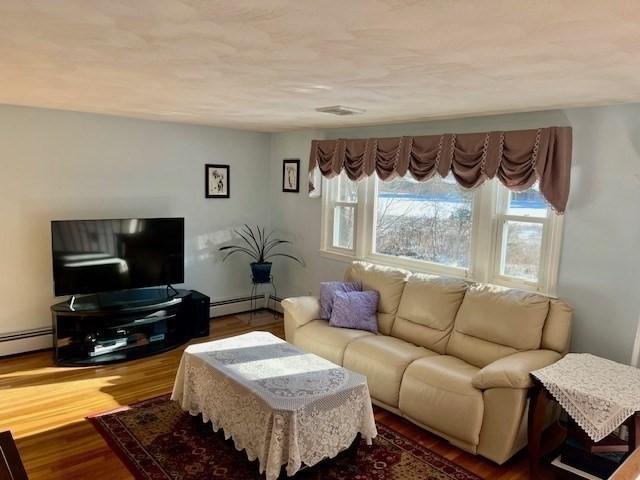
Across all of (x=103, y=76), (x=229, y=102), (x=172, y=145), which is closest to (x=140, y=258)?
(x=172, y=145)

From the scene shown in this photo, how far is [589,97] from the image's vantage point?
2.88 metres

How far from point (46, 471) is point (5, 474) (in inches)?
33.5

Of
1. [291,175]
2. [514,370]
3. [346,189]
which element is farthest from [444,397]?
[291,175]

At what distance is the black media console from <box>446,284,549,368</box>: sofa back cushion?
8.75 ft

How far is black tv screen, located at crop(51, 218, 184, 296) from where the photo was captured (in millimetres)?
4246

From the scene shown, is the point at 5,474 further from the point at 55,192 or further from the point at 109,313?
the point at 55,192

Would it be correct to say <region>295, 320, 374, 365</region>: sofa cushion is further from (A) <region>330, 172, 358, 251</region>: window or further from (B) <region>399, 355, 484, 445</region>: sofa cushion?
(A) <region>330, 172, 358, 251</region>: window

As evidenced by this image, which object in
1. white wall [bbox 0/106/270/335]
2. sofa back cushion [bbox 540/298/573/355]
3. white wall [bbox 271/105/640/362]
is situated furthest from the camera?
white wall [bbox 0/106/270/335]

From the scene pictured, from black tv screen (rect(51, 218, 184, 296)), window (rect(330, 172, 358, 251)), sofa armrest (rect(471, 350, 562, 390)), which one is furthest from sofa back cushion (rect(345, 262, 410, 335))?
black tv screen (rect(51, 218, 184, 296))

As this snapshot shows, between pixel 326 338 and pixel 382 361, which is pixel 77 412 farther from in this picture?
pixel 382 361

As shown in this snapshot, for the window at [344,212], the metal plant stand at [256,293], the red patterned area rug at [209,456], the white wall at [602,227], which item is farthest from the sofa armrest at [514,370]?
the metal plant stand at [256,293]

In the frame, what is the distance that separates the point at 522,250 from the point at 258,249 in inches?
128

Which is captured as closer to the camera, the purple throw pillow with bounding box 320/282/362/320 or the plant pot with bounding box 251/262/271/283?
the purple throw pillow with bounding box 320/282/362/320

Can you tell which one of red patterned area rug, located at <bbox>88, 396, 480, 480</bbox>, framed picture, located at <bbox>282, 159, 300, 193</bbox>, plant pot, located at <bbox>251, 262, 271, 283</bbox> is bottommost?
red patterned area rug, located at <bbox>88, 396, 480, 480</bbox>
